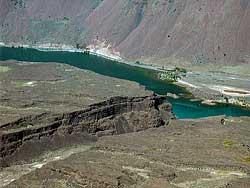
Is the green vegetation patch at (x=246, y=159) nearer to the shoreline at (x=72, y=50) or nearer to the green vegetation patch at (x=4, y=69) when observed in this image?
the green vegetation patch at (x=4, y=69)

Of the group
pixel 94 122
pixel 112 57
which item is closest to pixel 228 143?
pixel 94 122

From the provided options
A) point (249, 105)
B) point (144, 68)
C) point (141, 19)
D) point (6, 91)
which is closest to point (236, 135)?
point (6, 91)

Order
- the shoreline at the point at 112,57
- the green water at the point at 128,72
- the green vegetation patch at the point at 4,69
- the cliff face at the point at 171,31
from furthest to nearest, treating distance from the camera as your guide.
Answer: the cliff face at the point at 171,31
the shoreline at the point at 112,57
the green water at the point at 128,72
the green vegetation patch at the point at 4,69

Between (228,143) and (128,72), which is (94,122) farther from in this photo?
(128,72)

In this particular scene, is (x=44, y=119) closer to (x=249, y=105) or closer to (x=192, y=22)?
(x=249, y=105)

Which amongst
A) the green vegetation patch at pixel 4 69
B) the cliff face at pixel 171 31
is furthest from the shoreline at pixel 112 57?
the green vegetation patch at pixel 4 69
